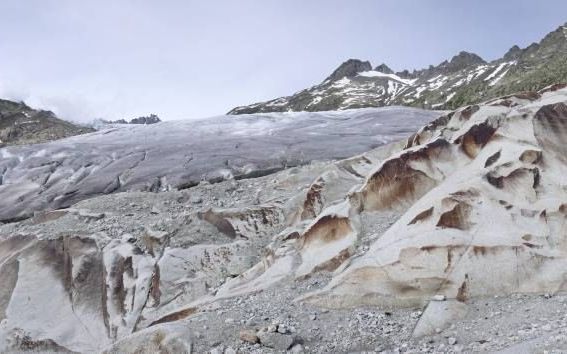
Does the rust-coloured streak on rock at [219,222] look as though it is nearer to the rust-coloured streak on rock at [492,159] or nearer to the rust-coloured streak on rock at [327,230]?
the rust-coloured streak on rock at [327,230]

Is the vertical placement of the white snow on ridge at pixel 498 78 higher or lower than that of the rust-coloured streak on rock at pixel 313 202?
higher

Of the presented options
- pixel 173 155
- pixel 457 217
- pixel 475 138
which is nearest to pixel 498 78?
pixel 173 155

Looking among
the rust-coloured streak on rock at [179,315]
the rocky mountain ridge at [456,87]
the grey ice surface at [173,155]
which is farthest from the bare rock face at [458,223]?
the rocky mountain ridge at [456,87]

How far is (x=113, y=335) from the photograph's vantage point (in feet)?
53.3

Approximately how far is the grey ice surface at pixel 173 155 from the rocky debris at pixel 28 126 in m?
93.3

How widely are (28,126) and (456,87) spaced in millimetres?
128069

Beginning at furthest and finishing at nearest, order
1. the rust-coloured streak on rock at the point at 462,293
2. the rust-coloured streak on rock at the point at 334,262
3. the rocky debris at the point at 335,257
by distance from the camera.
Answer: the rust-coloured streak on rock at the point at 334,262
the rust-coloured streak on rock at the point at 462,293
the rocky debris at the point at 335,257

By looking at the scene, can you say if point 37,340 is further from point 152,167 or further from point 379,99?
point 379,99

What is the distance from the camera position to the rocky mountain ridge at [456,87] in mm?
126438

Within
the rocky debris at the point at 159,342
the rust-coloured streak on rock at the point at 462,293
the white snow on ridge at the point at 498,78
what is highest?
the white snow on ridge at the point at 498,78

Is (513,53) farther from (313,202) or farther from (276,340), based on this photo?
(276,340)

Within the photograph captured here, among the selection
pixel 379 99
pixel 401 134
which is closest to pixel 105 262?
pixel 401 134

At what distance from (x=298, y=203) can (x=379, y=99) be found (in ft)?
516

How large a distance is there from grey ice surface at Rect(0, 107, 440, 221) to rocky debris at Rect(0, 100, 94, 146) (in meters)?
93.3
